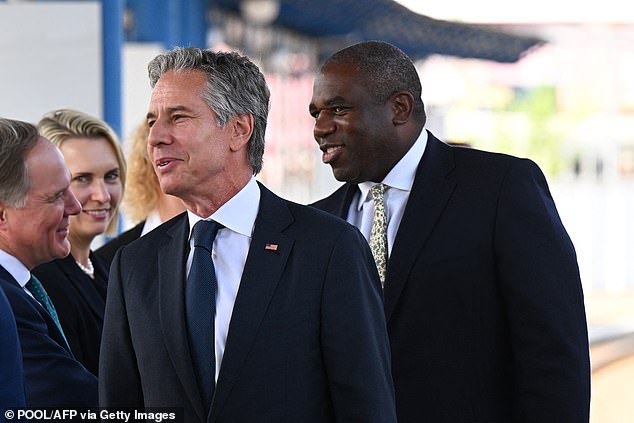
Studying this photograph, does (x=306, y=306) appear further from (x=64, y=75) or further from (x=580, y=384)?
(x=64, y=75)

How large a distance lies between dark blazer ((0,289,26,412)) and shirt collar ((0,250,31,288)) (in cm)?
73

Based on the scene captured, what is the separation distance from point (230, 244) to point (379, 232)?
651 millimetres

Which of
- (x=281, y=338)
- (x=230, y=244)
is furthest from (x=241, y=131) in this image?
(x=281, y=338)

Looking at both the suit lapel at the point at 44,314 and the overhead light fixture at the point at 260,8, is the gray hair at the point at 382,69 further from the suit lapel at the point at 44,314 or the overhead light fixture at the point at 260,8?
the overhead light fixture at the point at 260,8

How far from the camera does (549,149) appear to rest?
31.1 m

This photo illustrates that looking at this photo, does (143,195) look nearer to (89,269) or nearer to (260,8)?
(89,269)

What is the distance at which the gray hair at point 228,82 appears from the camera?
2467 mm

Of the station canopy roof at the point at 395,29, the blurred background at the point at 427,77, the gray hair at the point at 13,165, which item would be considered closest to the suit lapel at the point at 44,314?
the gray hair at the point at 13,165

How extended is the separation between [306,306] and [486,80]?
40.7 meters

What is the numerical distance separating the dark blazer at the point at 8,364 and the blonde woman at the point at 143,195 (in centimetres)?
256

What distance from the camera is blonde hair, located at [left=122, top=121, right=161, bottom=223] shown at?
4664mm

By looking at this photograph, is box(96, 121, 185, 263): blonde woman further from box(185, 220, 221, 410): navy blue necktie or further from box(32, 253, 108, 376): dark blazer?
box(185, 220, 221, 410): navy blue necktie

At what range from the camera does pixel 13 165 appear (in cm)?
271

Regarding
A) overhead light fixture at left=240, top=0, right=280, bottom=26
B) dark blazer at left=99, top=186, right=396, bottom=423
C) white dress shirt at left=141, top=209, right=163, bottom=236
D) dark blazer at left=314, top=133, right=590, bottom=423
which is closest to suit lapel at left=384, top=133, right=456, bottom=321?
dark blazer at left=314, top=133, right=590, bottom=423
